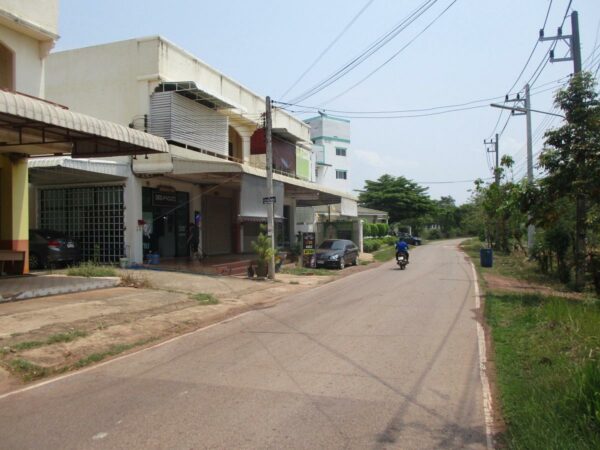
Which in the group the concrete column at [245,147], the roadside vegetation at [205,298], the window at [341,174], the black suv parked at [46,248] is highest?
the window at [341,174]

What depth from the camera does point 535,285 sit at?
18.5 meters

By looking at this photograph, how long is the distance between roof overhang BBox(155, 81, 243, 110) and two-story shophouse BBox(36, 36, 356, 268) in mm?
46

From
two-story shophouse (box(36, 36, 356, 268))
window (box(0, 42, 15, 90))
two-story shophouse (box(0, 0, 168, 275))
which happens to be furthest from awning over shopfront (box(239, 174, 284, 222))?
window (box(0, 42, 15, 90))

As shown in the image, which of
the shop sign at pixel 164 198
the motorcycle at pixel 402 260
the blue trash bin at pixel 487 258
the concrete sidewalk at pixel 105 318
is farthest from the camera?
the blue trash bin at pixel 487 258

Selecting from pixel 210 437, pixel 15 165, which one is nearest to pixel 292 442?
pixel 210 437

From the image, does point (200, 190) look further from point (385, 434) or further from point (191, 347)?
point (385, 434)

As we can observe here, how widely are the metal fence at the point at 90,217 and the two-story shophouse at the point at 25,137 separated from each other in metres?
4.20

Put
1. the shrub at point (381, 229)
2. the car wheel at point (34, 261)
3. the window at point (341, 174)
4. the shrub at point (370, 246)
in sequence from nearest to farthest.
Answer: the car wheel at point (34, 261)
the shrub at point (370, 246)
the shrub at point (381, 229)
the window at point (341, 174)

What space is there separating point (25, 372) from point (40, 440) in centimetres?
290

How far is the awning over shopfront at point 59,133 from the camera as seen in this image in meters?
10.2

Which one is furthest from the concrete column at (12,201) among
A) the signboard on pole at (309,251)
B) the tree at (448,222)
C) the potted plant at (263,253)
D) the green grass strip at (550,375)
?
the tree at (448,222)

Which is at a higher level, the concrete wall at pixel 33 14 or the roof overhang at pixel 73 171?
the concrete wall at pixel 33 14

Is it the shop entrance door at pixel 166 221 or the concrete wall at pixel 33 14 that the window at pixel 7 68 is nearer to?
the concrete wall at pixel 33 14

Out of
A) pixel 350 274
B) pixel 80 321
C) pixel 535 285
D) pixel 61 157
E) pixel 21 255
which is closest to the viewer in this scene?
pixel 80 321
